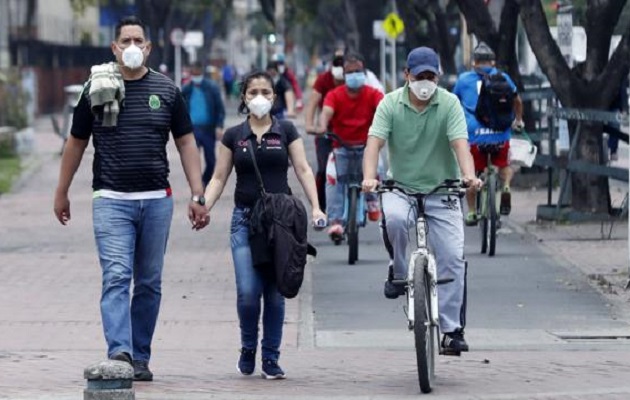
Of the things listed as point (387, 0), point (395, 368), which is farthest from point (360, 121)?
point (387, 0)

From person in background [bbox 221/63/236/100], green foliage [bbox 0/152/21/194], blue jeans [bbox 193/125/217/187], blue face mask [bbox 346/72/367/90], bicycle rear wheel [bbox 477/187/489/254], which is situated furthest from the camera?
person in background [bbox 221/63/236/100]

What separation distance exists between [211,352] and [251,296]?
58.4 inches

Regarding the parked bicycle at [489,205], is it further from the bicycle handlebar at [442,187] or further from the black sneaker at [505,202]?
the bicycle handlebar at [442,187]

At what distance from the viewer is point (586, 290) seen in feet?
46.3

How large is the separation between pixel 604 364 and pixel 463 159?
154cm

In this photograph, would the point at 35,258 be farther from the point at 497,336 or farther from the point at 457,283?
the point at 457,283

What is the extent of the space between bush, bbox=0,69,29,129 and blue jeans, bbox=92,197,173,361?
26543 mm

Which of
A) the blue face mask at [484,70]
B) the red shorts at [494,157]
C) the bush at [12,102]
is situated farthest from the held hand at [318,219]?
the bush at [12,102]

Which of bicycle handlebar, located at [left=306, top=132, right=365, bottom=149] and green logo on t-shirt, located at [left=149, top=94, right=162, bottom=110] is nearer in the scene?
green logo on t-shirt, located at [left=149, top=94, right=162, bottom=110]

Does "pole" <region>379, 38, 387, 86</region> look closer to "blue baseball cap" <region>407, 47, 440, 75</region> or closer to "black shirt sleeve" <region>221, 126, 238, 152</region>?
"blue baseball cap" <region>407, 47, 440, 75</region>

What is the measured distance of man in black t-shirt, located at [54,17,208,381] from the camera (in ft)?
31.2

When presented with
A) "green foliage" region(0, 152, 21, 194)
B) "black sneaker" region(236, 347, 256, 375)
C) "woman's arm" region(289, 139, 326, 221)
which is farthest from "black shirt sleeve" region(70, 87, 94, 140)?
"green foliage" region(0, 152, 21, 194)

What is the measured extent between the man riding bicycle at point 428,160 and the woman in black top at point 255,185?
44 cm

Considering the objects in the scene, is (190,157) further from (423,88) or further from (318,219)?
(423,88)
